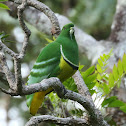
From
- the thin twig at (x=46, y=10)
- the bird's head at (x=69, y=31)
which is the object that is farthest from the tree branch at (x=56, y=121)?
the thin twig at (x=46, y=10)

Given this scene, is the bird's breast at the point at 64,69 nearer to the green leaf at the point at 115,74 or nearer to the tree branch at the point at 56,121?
the tree branch at the point at 56,121

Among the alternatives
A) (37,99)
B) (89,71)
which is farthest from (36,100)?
(89,71)

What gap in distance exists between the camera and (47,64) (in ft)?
4.95

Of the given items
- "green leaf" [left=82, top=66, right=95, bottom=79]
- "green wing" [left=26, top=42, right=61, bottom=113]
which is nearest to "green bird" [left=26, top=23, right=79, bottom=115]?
"green wing" [left=26, top=42, right=61, bottom=113]

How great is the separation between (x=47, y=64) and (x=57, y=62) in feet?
0.19

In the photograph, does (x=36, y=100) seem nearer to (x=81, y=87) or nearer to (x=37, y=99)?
(x=37, y=99)

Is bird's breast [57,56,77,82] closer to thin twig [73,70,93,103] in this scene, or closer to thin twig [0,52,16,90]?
thin twig [73,70,93,103]

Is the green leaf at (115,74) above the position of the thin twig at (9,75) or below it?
below

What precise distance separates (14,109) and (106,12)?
2.20 meters

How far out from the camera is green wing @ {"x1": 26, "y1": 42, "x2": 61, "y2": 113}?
1488 millimetres

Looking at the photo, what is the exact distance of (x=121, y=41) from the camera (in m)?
3.24

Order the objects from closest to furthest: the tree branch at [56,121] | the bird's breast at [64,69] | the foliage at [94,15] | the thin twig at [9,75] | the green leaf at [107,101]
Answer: the thin twig at [9,75], the tree branch at [56,121], the bird's breast at [64,69], the green leaf at [107,101], the foliage at [94,15]

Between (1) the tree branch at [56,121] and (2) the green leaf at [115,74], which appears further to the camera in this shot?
(2) the green leaf at [115,74]

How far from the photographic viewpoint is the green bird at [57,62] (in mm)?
1466
